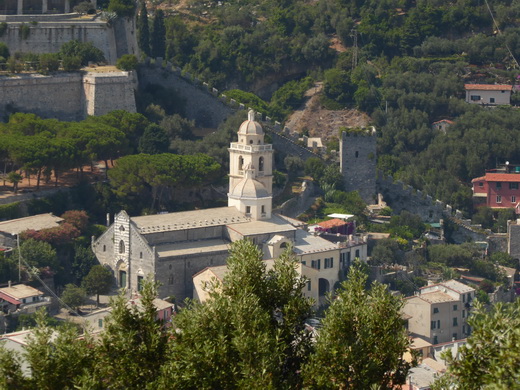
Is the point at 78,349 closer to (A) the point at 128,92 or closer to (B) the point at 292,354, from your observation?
(B) the point at 292,354

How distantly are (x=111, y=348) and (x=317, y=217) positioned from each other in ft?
131

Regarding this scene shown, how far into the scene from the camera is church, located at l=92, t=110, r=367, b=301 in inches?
2301

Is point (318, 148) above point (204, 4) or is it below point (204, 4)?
below

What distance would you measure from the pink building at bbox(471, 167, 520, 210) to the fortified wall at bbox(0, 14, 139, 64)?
63.3 feet

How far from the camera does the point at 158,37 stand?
81.2m

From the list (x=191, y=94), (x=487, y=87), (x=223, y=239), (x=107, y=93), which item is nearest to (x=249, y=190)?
(x=223, y=239)

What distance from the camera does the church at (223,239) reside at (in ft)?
192

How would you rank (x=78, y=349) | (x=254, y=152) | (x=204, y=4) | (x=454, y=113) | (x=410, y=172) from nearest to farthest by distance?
(x=78, y=349) < (x=254, y=152) < (x=410, y=172) < (x=454, y=113) < (x=204, y=4)

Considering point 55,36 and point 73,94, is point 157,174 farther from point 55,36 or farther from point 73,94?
point 55,36

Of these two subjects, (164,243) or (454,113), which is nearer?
(164,243)

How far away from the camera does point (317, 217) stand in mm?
69812

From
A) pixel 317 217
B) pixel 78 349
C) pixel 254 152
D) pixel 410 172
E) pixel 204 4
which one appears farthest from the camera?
pixel 204 4

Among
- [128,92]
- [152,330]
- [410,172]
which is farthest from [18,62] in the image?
[152,330]

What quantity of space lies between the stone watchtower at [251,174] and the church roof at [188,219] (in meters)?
0.52
